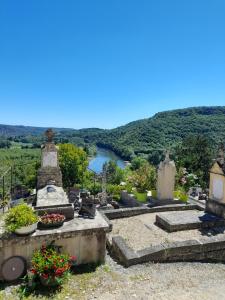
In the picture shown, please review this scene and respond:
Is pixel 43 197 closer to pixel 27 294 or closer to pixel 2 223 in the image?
pixel 2 223

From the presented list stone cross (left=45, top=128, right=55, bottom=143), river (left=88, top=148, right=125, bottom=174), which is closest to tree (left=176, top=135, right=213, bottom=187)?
stone cross (left=45, top=128, right=55, bottom=143)

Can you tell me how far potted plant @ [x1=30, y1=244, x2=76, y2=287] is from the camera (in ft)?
20.2

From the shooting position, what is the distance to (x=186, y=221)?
10719mm

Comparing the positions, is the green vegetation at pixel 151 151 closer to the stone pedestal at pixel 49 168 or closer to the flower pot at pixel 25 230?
the stone pedestal at pixel 49 168

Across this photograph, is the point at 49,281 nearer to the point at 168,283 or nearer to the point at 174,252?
the point at 168,283

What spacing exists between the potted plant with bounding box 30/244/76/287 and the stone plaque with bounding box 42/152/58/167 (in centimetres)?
663

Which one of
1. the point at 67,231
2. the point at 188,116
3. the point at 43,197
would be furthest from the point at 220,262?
the point at 188,116

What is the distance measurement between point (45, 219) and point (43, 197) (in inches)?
117

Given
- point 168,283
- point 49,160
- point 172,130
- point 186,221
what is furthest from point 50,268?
point 172,130

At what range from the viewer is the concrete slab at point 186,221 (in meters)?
10.4

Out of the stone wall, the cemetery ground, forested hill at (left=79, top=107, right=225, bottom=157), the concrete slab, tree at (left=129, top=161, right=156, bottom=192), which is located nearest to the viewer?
the cemetery ground

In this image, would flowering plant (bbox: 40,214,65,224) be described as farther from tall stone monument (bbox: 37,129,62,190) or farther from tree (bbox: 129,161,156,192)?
tree (bbox: 129,161,156,192)

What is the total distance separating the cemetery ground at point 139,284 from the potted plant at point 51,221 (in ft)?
4.35

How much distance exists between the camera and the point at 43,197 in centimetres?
1016
